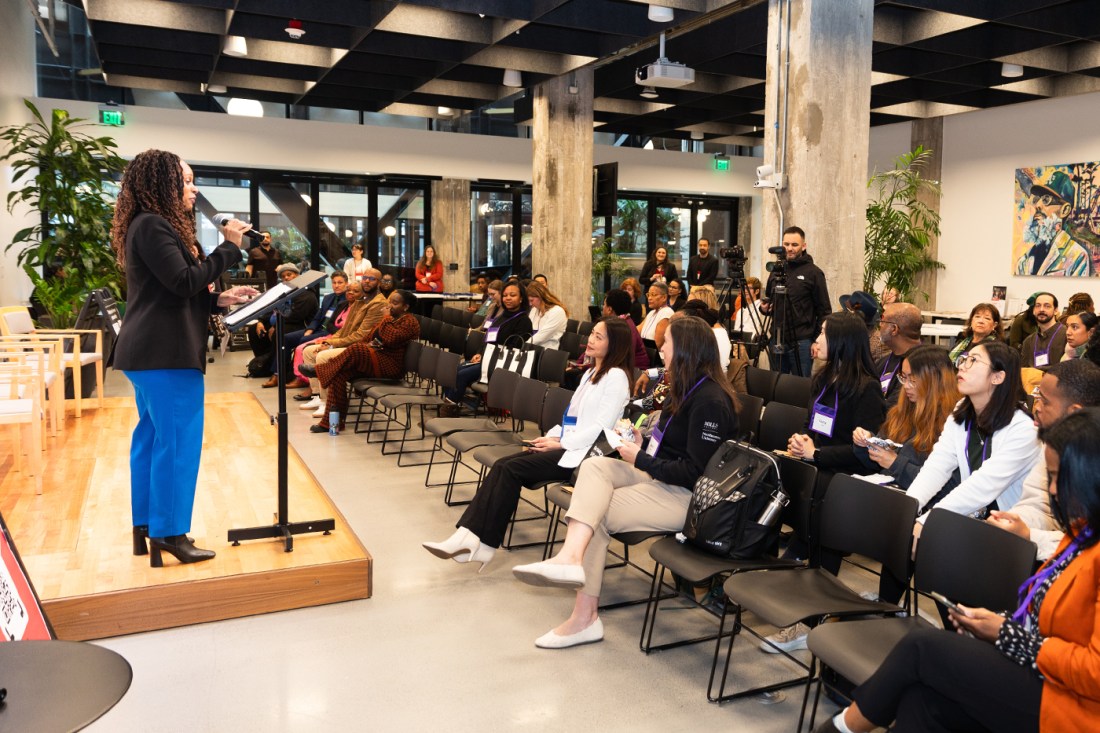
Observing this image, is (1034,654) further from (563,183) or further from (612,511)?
(563,183)

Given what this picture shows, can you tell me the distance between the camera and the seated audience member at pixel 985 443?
10.1 feet

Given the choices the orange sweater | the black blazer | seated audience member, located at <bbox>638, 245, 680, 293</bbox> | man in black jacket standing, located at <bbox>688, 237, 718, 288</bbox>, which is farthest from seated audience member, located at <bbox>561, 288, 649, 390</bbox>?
man in black jacket standing, located at <bbox>688, 237, 718, 288</bbox>

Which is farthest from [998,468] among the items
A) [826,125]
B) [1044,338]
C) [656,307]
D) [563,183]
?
[563,183]

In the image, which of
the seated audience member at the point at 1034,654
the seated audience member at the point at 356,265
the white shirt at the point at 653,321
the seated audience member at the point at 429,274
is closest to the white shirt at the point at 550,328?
the white shirt at the point at 653,321

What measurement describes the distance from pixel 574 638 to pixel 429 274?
37.4 ft

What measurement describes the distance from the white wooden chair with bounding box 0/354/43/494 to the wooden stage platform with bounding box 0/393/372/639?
15 cm

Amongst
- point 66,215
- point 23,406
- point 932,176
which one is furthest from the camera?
point 932,176

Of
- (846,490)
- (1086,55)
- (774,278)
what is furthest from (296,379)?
(1086,55)

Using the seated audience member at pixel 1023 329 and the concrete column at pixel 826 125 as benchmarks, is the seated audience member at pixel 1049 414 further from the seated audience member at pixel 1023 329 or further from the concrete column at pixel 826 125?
the seated audience member at pixel 1023 329

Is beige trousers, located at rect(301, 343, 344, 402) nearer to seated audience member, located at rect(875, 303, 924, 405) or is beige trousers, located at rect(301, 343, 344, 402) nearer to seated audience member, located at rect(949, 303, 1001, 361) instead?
seated audience member, located at rect(875, 303, 924, 405)

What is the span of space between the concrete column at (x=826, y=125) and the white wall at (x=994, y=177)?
637 centimetres

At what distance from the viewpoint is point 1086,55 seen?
10.4 meters

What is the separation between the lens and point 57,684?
4.82 ft

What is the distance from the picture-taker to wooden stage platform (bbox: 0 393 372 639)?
3518 millimetres
